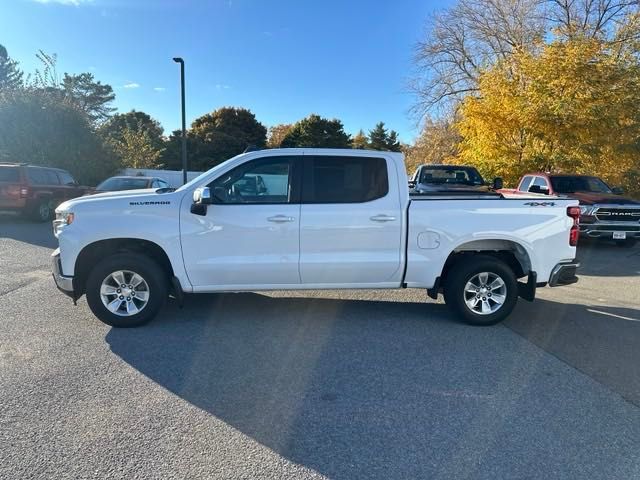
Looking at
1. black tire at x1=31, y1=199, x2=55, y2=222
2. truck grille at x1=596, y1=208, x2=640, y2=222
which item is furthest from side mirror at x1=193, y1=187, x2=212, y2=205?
black tire at x1=31, y1=199, x2=55, y2=222

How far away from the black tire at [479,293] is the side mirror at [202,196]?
115 inches

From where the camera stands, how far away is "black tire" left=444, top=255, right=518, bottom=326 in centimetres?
531

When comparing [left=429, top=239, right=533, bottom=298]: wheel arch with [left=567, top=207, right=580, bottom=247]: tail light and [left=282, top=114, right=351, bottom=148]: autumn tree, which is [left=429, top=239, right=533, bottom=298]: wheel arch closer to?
[left=567, top=207, right=580, bottom=247]: tail light

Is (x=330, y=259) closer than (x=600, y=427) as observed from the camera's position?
No

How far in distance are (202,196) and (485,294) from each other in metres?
3.43

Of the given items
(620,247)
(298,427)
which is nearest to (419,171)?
(620,247)

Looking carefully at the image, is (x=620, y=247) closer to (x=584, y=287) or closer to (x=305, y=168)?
(x=584, y=287)

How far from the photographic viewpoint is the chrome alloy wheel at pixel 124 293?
16.5 feet

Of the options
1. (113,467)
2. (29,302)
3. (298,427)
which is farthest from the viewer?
(29,302)

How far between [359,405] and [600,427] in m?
1.72

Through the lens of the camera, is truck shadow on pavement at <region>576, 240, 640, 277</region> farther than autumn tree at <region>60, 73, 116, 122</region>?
No

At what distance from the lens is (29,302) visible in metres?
5.98

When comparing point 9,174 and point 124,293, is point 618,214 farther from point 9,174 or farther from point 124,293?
point 9,174

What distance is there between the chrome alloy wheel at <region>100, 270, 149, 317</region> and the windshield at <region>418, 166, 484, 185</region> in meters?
11.2
